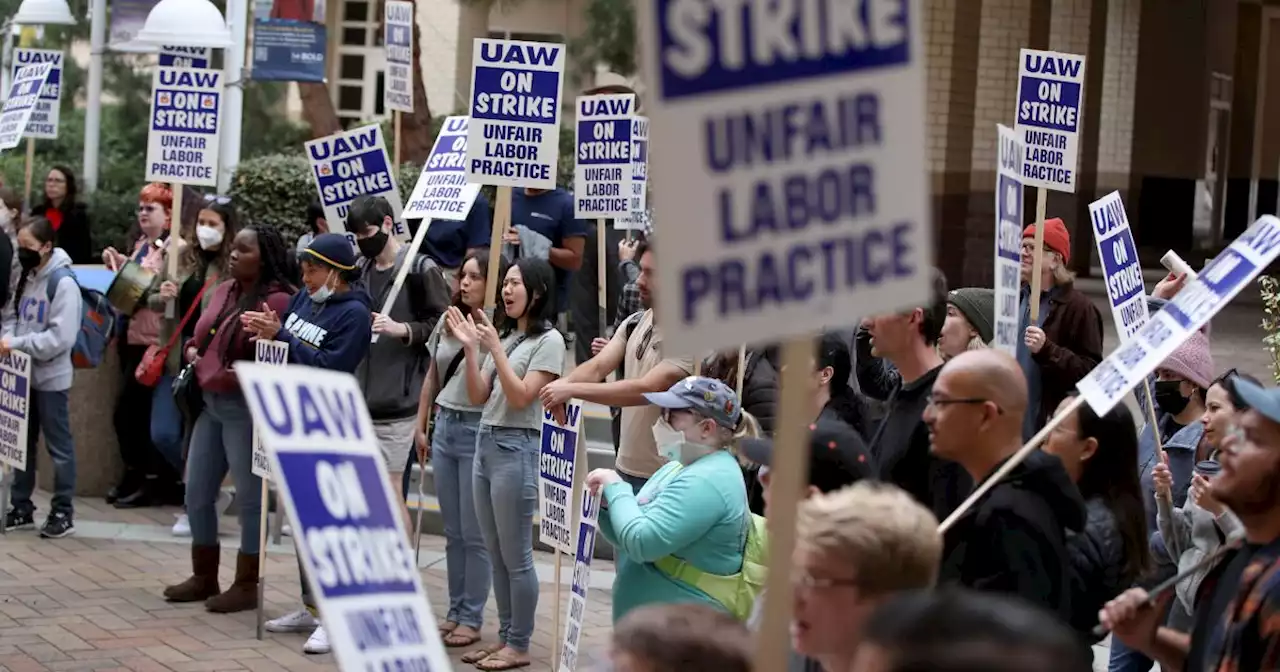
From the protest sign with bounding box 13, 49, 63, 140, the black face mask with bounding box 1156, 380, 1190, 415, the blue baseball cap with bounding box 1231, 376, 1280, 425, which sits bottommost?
the black face mask with bounding box 1156, 380, 1190, 415

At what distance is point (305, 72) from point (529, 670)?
997 centimetres

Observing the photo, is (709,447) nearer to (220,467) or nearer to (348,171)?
(220,467)

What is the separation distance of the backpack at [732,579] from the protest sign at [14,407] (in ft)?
18.3

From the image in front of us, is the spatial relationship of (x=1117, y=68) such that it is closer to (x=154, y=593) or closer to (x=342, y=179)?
(x=342, y=179)

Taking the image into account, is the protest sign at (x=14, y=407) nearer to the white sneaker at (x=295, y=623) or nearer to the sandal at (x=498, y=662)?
the white sneaker at (x=295, y=623)

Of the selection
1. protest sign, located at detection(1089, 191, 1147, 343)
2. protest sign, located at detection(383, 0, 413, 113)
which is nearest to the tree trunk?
protest sign, located at detection(383, 0, 413, 113)

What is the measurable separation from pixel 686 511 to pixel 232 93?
12.1m

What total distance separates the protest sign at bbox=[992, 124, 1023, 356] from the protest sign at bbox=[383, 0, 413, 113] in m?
9.19

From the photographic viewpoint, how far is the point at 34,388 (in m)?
11.3

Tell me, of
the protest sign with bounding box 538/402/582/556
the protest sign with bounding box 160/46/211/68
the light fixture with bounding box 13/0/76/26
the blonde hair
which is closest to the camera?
the blonde hair

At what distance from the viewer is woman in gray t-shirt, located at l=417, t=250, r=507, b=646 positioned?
881 cm

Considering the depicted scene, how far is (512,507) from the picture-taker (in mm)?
8461

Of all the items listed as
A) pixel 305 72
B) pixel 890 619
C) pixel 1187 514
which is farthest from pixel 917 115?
pixel 305 72

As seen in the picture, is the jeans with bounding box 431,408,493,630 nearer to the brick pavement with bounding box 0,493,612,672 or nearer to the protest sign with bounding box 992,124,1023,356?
the brick pavement with bounding box 0,493,612,672
